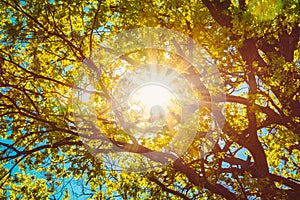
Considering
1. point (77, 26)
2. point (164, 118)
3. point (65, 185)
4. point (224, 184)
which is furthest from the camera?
point (77, 26)

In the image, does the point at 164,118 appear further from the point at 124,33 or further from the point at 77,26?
the point at 77,26

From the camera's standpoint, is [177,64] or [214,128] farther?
[177,64]

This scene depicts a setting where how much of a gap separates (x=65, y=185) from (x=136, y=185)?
231cm

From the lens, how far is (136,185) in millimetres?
Result: 10734

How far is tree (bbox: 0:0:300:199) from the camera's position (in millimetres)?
8641

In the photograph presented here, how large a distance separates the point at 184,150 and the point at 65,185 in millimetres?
4046

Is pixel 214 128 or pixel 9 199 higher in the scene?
pixel 214 128

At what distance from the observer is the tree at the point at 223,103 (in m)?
8.64

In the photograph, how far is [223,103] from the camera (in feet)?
36.9

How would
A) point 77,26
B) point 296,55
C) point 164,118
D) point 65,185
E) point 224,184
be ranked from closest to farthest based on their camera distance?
point 224,184 < point 164,118 < point 65,185 < point 77,26 < point 296,55

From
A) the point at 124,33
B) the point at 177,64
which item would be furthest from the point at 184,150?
the point at 124,33

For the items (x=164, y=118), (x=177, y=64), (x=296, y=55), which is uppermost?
(x=296, y=55)

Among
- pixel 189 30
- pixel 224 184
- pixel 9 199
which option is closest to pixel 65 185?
pixel 9 199

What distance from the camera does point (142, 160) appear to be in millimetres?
10375
